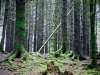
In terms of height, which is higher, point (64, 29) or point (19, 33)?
point (64, 29)

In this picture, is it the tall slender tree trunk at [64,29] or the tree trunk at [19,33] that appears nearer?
the tree trunk at [19,33]

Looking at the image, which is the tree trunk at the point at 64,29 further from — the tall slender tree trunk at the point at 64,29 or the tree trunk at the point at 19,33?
the tree trunk at the point at 19,33

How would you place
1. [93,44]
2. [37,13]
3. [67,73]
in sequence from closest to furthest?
1. [67,73]
2. [93,44]
3. [37,13]

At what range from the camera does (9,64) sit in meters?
8.97

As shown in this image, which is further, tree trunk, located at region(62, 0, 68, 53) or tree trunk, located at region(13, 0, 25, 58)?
tree trunk, located at region(62, 0, 68, 53)

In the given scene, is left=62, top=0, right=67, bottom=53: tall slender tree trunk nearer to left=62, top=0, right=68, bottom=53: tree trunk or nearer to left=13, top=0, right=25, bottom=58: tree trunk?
left=62, top=0, right=68, bottom=53: tree trunk

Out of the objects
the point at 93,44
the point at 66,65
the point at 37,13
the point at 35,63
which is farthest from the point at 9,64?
the point at 37,13

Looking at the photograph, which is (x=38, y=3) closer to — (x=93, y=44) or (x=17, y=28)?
(x=17, y=28)

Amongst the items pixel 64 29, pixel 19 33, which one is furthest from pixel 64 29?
pixel 19 33

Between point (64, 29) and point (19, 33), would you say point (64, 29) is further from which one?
point (19, 33)

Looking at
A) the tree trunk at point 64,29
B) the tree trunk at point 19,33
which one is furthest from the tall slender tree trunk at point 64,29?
the tree trunk at point 19,33

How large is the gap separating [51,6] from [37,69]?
21.1 m

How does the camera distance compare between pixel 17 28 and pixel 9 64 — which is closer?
pixel 9 64

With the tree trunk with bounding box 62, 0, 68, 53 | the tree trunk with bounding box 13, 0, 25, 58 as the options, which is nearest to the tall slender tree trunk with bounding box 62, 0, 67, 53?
the tree trunk with bounding box 62, 0, 68, 53
